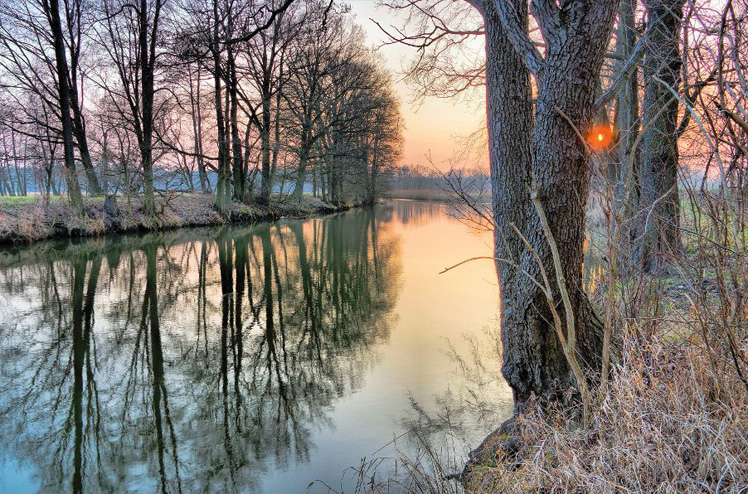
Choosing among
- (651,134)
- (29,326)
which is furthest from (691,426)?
(29,326)

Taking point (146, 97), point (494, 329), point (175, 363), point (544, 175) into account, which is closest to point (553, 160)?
point (544, 175)

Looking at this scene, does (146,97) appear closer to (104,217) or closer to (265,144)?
(104,217)

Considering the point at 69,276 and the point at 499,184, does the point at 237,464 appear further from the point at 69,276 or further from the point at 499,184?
the point at 69,276

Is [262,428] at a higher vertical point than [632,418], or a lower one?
lower

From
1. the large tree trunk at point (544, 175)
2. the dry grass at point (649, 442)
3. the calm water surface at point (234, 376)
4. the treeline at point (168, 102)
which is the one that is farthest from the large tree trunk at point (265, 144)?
the dry grass at point (649, 442)

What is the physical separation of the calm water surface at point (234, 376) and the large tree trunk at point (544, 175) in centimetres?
91

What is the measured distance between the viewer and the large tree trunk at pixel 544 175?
280 centimetres

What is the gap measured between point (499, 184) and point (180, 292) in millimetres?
6721

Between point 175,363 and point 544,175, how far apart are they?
427 centimetres

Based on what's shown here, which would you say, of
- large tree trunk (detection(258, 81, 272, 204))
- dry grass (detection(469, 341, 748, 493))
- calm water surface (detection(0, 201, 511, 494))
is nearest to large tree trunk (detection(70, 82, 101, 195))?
large tree trunk (detection(258, 81, 272, 204))

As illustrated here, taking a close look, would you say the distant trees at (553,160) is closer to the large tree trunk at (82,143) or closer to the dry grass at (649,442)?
the dry grass at (649,442)

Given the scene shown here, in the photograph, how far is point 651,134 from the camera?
6457mm

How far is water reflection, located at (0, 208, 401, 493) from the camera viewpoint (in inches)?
131

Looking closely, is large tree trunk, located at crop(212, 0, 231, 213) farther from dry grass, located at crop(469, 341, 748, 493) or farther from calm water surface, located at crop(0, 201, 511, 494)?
dry grass, located at crop(469, 341, 748, 493)
